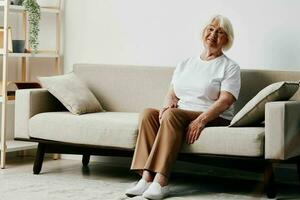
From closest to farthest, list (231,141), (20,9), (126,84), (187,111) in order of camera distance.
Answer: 1. (231,141)
2. (187,111)
3. (126,84)
4. (20,9)

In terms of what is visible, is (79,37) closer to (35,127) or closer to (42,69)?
(42,69)

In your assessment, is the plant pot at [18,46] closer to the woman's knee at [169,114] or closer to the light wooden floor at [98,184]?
the light wooden floor at [98,184]

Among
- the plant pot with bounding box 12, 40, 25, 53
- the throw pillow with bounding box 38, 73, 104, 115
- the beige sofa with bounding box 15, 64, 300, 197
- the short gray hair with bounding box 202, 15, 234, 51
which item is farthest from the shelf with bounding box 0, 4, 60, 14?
the short gray hair with bounding box 202, 15, 234, 51

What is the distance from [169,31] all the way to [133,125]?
1.08 meters

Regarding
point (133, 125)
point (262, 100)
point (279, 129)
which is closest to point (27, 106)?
point (133, 125)

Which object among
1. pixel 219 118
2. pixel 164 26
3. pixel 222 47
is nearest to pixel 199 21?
pixel 164 26

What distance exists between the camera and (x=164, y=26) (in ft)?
16.1

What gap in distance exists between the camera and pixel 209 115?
12.9ft

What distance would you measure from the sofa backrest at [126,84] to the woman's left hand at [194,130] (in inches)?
30.4

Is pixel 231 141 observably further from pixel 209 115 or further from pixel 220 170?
pixel 220 170

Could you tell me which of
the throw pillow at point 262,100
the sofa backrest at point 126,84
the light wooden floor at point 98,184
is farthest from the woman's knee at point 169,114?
the sofa backrest at point 126,84

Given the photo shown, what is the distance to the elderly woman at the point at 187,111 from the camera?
382 cm

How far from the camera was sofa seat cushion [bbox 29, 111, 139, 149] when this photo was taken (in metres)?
4.11

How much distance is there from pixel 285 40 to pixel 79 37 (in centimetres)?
172
